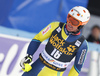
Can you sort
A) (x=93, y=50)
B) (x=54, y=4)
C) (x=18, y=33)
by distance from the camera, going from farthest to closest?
(x=54, y=4)
(x=93, y=50)
(x=18, y=33)

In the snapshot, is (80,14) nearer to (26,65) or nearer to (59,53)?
(59,53)

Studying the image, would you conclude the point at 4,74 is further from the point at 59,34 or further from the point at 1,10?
the point at 1,10

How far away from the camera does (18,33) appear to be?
452 centimetres

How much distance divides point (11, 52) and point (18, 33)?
41 cm

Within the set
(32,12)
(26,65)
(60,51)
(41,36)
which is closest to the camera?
(26,65)

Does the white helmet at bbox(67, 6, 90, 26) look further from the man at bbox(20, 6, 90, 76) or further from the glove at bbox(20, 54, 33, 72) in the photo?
the glove at bbox(20, 54, 33, 72)

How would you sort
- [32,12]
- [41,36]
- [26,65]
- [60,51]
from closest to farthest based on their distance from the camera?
[26,65] < [60,51] < [41,36] < [32,12]

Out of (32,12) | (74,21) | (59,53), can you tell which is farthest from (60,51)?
(32,12)

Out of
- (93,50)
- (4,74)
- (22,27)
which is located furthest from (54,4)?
(4,74)

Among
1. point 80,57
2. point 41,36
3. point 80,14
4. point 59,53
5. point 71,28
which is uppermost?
point 80,14

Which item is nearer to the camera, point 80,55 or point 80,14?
point 80,14

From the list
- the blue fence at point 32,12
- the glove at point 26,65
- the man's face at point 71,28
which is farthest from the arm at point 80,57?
the blue fence at point 32,12

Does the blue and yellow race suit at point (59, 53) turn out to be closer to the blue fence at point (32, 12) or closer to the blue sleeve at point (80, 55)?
the blue sleeve at point (80, 55)

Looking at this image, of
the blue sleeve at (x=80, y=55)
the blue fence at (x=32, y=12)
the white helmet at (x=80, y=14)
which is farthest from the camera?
the blue fence at (x=32, y=12)
